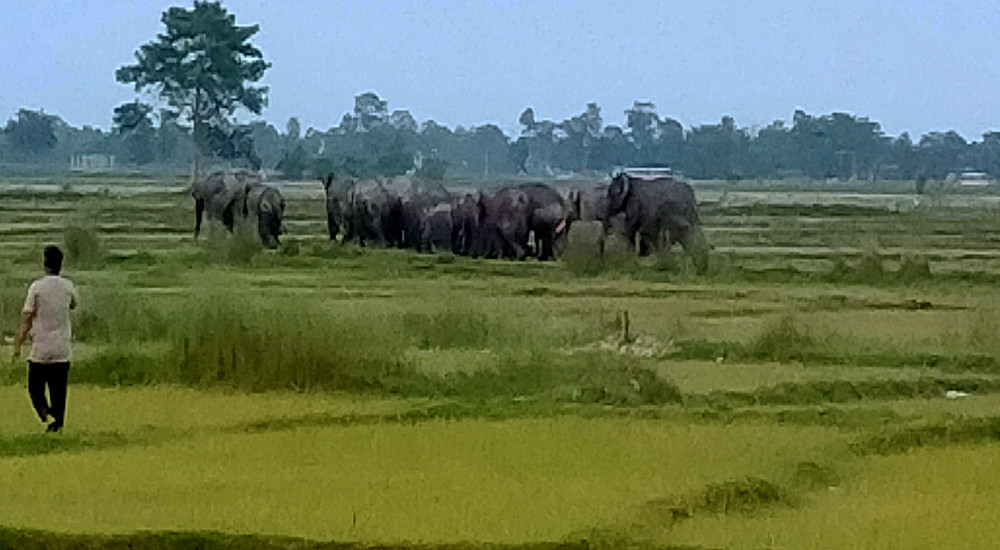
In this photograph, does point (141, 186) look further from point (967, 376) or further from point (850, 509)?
point (850, 509)

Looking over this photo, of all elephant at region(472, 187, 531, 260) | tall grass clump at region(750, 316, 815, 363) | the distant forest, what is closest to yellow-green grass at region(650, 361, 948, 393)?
tall grass clump at region(750, 316, 815, 363)

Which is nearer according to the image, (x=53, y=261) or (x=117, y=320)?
(x=53, y=261)

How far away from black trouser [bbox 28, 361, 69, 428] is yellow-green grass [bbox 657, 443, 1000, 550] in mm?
3720

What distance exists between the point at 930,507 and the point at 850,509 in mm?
355

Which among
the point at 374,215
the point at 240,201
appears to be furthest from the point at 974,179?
the point at 240,201

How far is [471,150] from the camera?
87.9 m

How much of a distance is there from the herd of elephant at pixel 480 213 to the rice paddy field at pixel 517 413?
3.78 meters

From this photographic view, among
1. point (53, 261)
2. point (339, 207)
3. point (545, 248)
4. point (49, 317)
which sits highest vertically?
point (53, 261)

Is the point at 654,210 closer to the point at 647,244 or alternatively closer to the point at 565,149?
the point at 647,244

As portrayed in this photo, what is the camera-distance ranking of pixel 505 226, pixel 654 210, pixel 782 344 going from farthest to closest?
pixel 505 226 → pixel 654 210 → pixel 782 344

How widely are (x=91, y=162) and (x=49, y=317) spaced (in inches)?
3201

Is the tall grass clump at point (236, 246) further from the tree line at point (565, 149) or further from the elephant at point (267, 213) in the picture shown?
the tree line at point (565, 149)

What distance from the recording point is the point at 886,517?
24.8ft

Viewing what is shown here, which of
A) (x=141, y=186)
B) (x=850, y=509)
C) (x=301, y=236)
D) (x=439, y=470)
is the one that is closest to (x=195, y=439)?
(x=439, y=470)
